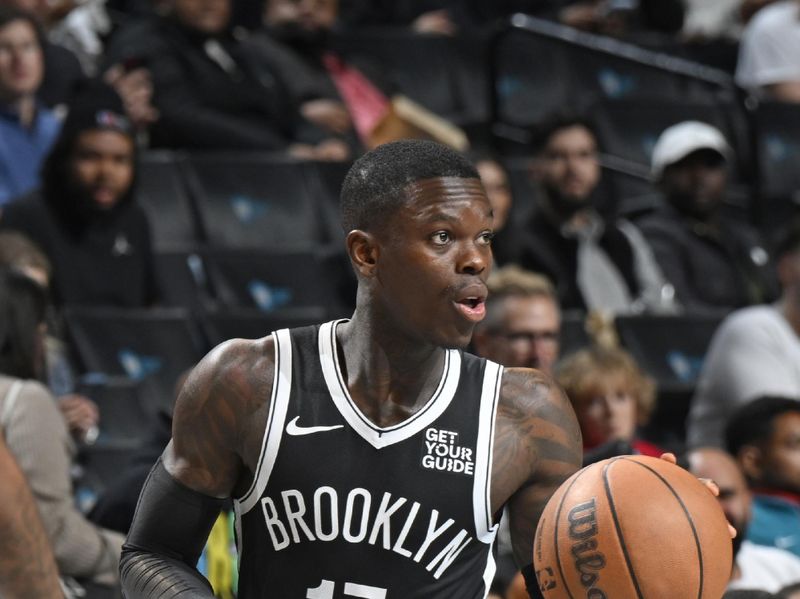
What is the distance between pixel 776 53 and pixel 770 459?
470 centimetres

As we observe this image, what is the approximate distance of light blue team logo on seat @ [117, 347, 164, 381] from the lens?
258 inches

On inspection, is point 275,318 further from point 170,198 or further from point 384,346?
point 384,346

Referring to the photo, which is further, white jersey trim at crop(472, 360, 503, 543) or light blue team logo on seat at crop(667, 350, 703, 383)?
light blue team logo on seat at crop(667, 350, 703, 383)

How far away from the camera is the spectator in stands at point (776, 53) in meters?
9.66

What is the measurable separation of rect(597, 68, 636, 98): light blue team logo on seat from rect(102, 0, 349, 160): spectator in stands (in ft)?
7.09

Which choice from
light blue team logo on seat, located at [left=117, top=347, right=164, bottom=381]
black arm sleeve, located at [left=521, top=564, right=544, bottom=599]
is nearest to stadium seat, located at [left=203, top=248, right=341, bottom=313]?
light blue team logo on seat, located at [left=117, top=347, right=164, bottom=381]

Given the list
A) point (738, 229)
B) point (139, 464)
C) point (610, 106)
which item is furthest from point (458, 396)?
point (610, 106)

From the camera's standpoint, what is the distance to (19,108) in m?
7.30

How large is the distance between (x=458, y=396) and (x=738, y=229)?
17.7 feet

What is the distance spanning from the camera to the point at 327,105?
852cm

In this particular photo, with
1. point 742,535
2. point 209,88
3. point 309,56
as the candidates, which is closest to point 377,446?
point 742,535

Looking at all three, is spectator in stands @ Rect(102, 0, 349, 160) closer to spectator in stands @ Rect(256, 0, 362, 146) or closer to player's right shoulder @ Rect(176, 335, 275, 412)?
spectator in stands @ Rect(256, 0, 362, 146)

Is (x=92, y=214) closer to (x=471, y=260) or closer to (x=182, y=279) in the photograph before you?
(x=182, y=279)

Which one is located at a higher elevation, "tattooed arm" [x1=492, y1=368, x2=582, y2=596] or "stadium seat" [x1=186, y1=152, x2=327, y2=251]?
"tattooed arm" [x1=492, y1=368, x2=582, y2=596]
